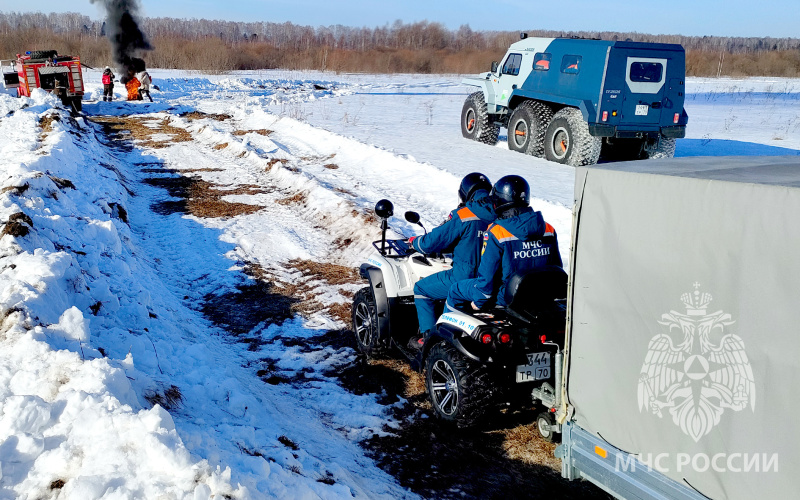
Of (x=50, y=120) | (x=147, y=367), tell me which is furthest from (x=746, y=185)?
(x=50, y=120)

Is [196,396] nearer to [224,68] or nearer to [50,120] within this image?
[50,120]

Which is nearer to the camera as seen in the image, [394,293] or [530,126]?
[394,293]

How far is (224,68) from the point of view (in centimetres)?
4797

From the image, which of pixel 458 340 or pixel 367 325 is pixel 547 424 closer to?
pixel 458 340

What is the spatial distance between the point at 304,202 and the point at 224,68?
4122 centimetres

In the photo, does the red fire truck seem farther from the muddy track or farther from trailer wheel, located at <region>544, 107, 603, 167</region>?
the muddy track

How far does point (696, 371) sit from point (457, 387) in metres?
1.96

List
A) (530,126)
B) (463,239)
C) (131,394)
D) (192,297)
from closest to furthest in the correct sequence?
1. (131,394)
2. (463,239)
3. (192,297)
4. (530,126)

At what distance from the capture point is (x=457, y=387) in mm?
4230

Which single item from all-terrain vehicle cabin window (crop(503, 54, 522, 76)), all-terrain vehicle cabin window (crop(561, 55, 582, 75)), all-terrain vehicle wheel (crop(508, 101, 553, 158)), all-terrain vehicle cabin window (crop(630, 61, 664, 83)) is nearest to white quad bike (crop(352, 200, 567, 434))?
all-terrain vehicle cabin window (crop(630, 61, 664, 83))

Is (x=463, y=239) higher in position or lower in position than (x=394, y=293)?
higher

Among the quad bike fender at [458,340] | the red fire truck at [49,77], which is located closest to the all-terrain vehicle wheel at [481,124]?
the quad bike fender at [458,340]

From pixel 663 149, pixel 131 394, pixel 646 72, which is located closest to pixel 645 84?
pixel 646 72

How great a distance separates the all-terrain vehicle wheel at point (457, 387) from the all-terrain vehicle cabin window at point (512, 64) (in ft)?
39.5
